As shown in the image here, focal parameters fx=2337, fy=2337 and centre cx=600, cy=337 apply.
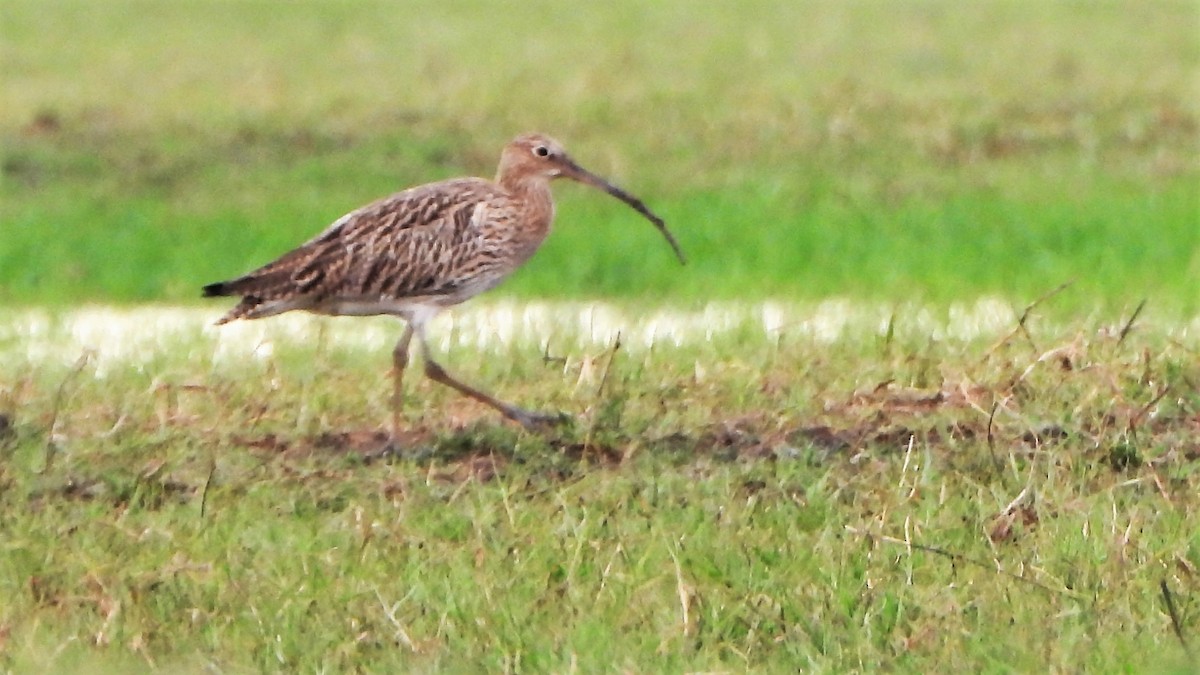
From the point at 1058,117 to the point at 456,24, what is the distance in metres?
7.16

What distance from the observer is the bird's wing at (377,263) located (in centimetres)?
804

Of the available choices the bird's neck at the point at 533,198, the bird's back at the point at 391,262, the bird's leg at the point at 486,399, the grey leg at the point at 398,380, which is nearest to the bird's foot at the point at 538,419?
the bird's leg at the point at 486,399

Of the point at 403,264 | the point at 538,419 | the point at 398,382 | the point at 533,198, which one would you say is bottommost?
the point at 538,419

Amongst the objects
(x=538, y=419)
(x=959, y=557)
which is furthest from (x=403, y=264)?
(x=959, y=557)

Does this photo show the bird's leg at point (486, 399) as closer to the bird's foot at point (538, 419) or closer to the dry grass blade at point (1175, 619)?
the bird's foot at point (538, 419)

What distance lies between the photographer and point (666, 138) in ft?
52.1

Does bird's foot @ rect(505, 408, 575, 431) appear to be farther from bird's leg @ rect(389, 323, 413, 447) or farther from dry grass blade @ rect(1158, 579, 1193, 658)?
dry grass blade @ rect(1158, 579, 1193, 658)

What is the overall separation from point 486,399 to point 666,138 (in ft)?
27.5

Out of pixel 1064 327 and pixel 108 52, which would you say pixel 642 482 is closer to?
pixel 1064 327

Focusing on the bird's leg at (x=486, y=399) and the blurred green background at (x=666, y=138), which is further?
the blurred green background at (x=666, y=138)

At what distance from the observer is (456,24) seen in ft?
70.5

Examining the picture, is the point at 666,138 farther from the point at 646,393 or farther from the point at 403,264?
the point at 646,393

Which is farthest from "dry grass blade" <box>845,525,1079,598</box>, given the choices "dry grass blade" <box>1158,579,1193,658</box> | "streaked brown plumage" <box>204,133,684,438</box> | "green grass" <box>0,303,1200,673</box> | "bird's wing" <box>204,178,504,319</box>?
"bird's wing" <box>204,178,504,319</box>

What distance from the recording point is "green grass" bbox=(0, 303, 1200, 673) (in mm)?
5512
